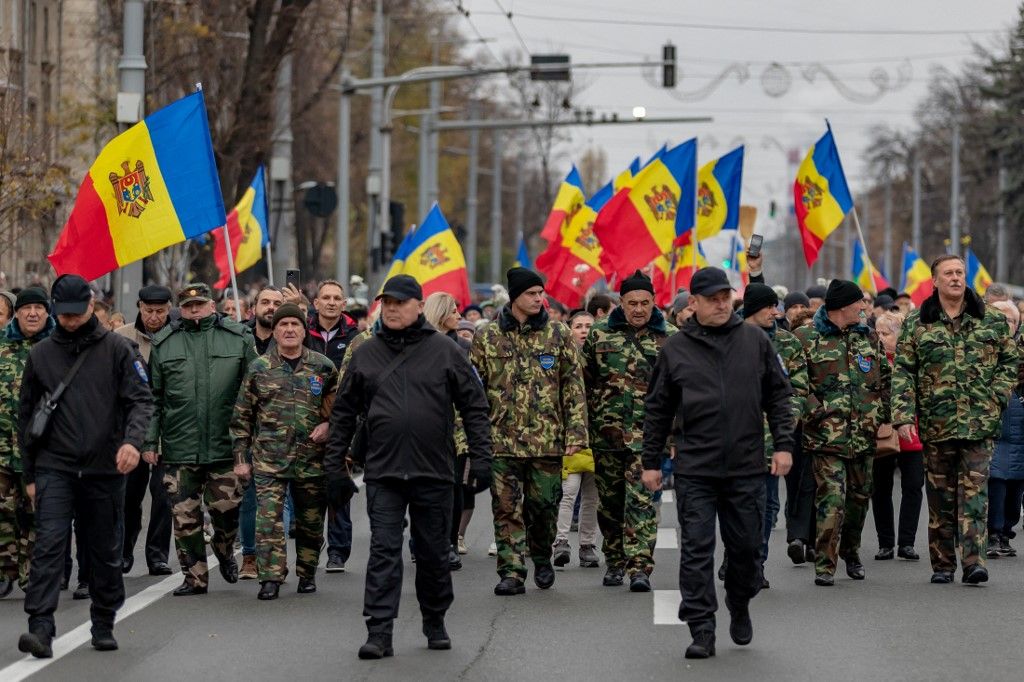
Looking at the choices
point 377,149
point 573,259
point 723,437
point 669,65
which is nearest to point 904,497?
point 723,437

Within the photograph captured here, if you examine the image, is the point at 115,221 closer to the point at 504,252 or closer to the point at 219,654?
the point at 219,654

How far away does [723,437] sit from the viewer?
404 inches

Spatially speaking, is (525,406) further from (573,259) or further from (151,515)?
(573,259)

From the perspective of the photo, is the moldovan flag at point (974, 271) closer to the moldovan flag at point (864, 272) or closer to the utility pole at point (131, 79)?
the moldovan flag at point (864, 272)

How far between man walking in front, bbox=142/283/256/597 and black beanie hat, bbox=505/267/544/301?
169 cm

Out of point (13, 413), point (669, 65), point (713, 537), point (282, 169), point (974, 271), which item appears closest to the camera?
point (713, 537)

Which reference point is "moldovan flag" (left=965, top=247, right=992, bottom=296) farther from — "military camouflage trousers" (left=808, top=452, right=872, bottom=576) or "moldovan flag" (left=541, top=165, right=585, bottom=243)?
"military camouflage trousers" (left=808, top=452, right=872, bottom=576)

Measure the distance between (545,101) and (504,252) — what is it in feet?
48.8

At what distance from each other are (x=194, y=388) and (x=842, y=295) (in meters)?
3.99

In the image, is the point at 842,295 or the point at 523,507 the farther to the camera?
the point at 842,295

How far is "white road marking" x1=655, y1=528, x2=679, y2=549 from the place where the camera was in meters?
15.2

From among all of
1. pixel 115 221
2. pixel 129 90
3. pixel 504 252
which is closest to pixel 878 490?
pixel 115 221

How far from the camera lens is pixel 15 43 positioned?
145 feet

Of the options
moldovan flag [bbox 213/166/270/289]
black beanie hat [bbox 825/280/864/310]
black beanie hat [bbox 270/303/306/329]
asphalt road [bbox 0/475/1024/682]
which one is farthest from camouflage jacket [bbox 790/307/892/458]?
moldovan flag [bbox 213/166/270/289]
